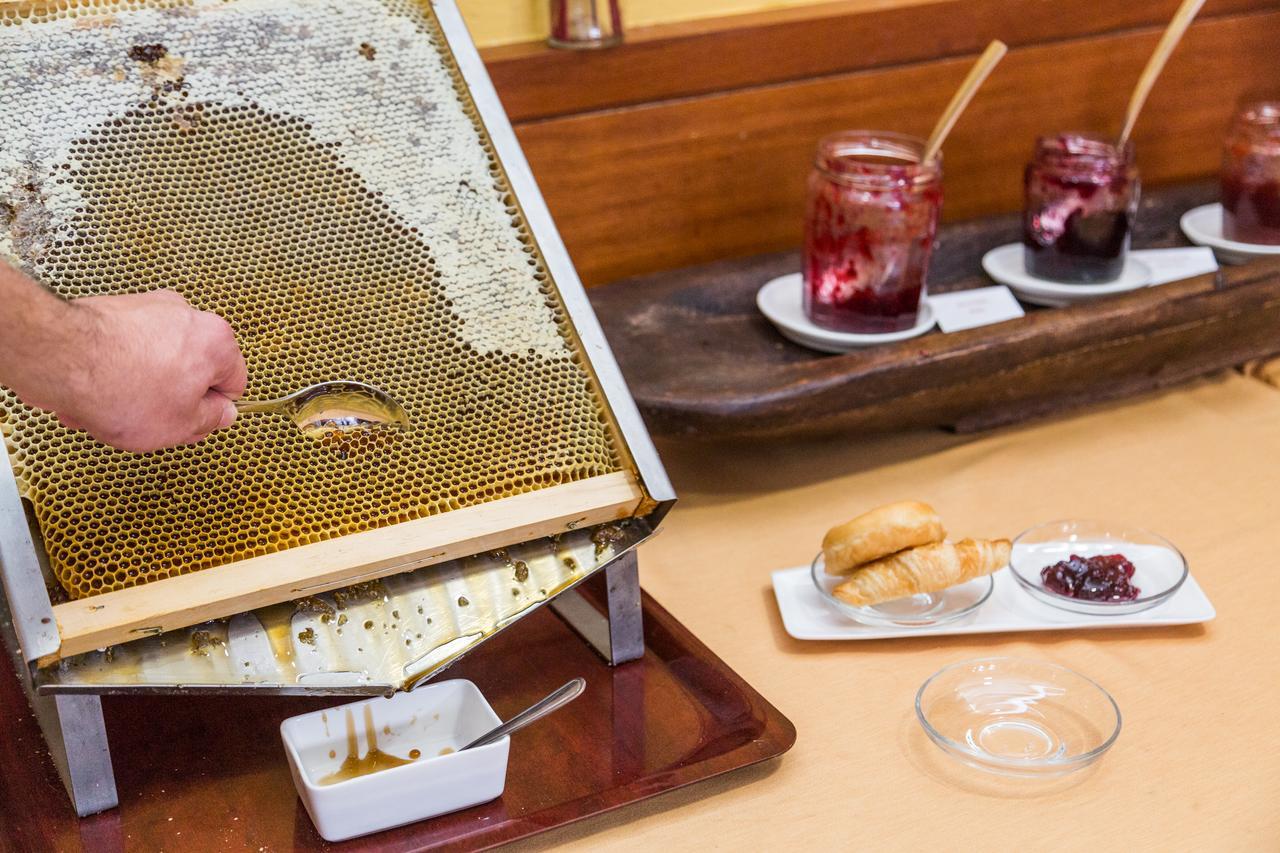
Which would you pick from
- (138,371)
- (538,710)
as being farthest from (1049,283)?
(138,371)

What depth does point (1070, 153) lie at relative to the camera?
1.39m

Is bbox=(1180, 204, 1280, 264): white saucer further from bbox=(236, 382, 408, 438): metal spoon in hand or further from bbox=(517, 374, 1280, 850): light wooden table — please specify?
bbox=(236, 382, 408, 438): metal spoon in hand

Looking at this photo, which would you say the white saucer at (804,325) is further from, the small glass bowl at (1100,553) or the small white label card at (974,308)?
the small glass bowl at (1100,553)

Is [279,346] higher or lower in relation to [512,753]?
higher

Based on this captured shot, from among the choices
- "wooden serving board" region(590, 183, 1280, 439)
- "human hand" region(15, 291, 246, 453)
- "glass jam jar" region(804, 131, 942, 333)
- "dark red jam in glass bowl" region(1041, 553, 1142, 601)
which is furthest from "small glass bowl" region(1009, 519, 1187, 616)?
"human hand" region(15, 291, 246, 453)

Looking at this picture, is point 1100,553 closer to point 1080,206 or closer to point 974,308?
point 974,308

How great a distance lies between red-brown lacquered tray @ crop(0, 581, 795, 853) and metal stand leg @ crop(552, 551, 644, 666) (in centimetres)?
1

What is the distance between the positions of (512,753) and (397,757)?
3.0 inches

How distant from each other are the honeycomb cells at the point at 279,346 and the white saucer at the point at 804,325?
0.43 meters

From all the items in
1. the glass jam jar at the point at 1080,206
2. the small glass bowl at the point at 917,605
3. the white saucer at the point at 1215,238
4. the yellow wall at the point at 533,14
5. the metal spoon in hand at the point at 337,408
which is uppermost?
the yellow wall at the point at 533,14

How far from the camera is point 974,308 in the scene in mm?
1344

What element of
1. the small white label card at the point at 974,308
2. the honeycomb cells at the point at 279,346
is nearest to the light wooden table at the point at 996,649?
the small white label card at the point at 974,308

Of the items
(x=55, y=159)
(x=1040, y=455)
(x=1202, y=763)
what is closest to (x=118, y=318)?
(x=55, y=159)

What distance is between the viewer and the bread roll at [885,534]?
992 mm
